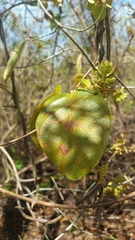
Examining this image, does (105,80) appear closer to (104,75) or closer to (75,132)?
(104,75)

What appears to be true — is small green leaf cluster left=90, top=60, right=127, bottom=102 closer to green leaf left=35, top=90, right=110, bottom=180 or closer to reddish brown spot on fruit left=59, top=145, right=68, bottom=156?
green leaf left=35, top=90, right=110, bottom=180

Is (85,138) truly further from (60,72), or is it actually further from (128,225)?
(60,72)

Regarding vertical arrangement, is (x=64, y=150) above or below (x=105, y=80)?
below

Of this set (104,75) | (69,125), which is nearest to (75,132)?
(69,125)

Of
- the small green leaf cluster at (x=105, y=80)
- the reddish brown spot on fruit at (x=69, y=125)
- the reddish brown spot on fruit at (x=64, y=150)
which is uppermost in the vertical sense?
the small green leaf cluster at (x=105, y=80)

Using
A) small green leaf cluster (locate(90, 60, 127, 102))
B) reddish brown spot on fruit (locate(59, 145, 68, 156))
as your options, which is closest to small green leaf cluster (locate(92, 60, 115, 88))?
small green leaf cluster (locate(90, 60, 127, 102))

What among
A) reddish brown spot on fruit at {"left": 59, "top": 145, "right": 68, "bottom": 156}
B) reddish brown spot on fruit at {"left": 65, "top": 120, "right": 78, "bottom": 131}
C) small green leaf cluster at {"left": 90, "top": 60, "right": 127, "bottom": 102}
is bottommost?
reddish brown spot on fruit at {"left": 59, "top": 145, "right": 68, "bottom": 156}

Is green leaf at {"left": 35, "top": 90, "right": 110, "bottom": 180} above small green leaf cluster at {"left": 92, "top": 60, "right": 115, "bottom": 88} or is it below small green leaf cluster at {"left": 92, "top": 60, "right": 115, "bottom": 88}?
below

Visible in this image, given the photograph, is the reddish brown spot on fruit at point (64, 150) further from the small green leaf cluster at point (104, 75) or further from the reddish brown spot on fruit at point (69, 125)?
the small green leaf cluster at point (104, 75)

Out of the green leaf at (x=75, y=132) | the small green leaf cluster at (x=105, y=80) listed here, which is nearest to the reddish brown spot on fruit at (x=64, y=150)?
the green leaf at (x=75, y=132)
